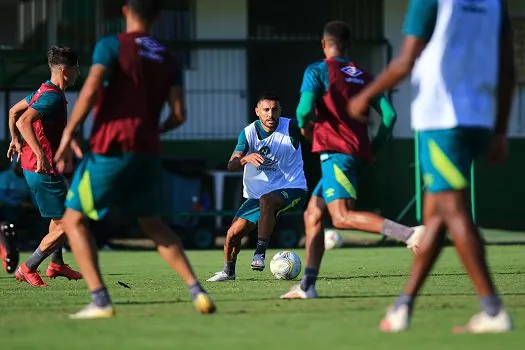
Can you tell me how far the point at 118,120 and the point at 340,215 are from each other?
2257 mm

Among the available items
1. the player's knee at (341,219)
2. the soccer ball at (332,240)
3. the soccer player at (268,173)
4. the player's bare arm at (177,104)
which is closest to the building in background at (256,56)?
the soccer ball at (332,240)

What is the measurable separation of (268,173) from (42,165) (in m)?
2.89

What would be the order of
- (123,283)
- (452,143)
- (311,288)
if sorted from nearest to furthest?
(452,143) → (311,288) → (123,283)

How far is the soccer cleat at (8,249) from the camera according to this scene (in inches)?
592

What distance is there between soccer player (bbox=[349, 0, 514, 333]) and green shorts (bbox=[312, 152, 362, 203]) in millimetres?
2385

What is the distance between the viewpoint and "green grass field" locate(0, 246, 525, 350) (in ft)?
24.3

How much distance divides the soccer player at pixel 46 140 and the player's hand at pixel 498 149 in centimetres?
540

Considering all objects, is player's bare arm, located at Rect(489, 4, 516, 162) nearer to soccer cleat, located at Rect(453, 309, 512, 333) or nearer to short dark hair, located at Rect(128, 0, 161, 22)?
soccer cleat, located at Rect(453, 309, 512, 333)

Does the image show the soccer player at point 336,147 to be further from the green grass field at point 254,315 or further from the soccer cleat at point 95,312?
the soccer cleat at point 95,312

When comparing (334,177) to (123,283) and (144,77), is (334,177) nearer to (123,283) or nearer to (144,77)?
(144,77)

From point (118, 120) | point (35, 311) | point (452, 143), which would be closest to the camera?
point (452, 143)

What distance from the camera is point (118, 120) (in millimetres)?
8875

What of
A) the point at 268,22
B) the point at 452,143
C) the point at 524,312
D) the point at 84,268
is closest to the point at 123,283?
the point at 84,268

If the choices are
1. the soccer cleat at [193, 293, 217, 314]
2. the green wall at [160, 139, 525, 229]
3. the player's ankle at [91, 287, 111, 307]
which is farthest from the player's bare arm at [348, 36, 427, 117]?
the green wall at [160, 139, 525, 229]
